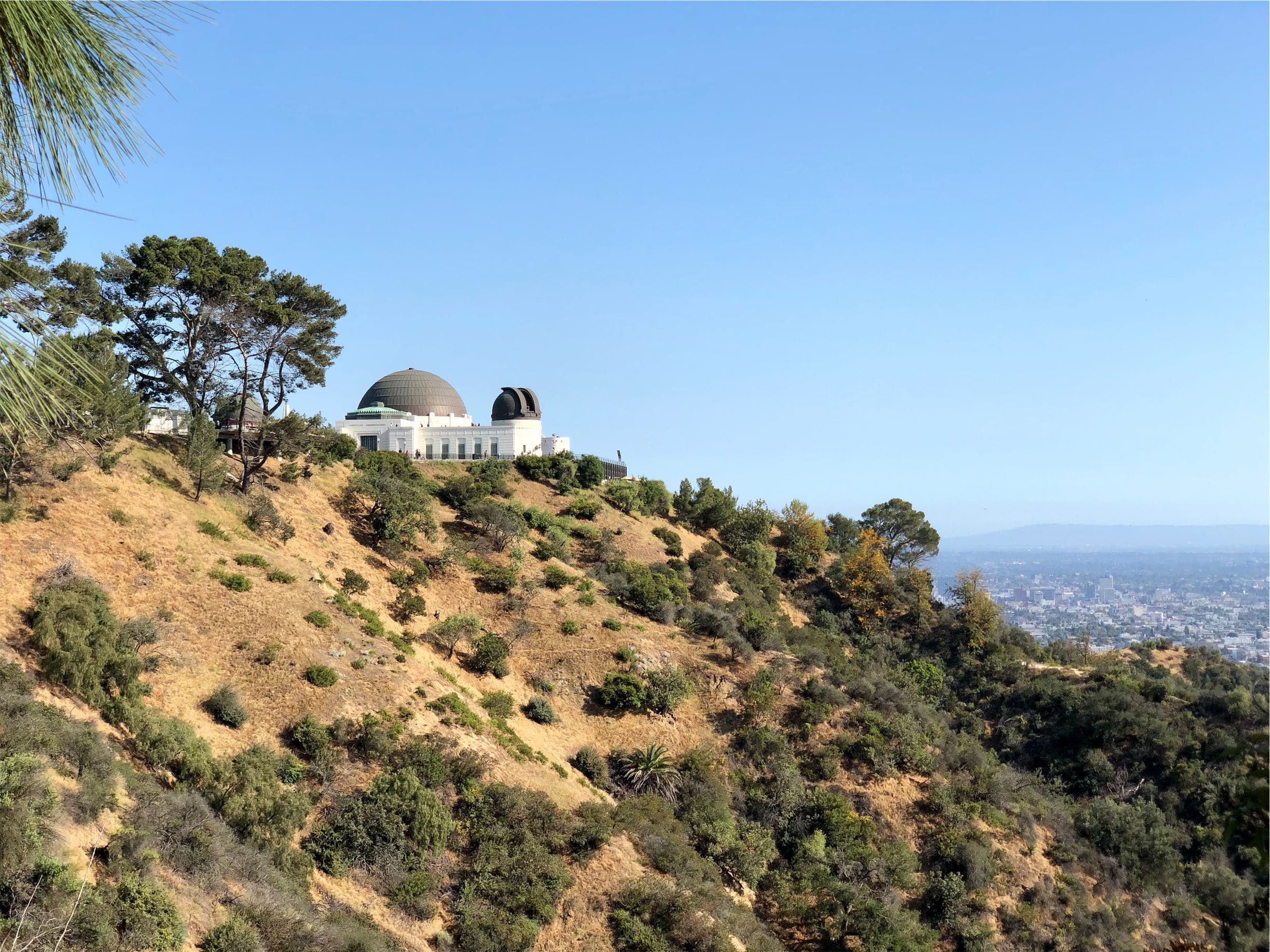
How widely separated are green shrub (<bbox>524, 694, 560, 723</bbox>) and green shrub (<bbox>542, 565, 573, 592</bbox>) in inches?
325

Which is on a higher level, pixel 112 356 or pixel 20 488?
pixel 112 356

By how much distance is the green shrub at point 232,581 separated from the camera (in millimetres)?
29125

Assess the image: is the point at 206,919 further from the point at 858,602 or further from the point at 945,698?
the point at 858,602

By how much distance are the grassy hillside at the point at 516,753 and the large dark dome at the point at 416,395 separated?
652 inches

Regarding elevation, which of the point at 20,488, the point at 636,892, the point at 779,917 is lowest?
the point at 779,917

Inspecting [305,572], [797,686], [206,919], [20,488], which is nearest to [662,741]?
[797,686]

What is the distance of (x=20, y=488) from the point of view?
2847 cm

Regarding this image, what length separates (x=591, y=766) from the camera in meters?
29.9

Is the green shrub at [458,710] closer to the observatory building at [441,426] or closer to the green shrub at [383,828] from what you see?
the green shrub at [383,828]

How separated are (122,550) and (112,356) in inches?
283

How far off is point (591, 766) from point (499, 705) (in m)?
3.82

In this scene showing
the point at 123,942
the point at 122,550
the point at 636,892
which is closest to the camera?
the point at 123,942

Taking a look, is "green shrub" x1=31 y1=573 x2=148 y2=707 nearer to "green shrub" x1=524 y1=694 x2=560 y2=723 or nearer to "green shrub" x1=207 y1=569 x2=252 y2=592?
"green shrub" x1=207 y1=569 x2=252 y2=592

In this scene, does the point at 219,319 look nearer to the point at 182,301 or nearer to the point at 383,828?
the point at 182,301
